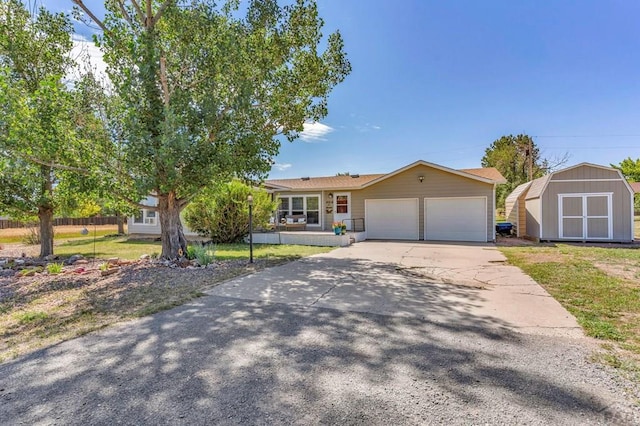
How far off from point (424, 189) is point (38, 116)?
44.1ft

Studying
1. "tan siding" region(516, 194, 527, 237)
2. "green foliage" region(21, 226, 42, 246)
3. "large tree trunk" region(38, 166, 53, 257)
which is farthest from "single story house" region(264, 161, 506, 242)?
"green foliage" region(21, 226, 42, 246)

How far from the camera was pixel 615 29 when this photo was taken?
1077 cm

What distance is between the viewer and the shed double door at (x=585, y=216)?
12.8m

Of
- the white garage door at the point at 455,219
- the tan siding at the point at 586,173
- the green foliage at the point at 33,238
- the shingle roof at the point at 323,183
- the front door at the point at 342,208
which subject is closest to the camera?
the tan siding at the point at 586,173

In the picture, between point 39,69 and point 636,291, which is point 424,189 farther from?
point 39,69

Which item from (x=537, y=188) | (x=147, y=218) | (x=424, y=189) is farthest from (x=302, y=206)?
(x=537, y=188)

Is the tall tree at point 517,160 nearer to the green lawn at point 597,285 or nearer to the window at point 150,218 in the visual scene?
the green lawn at point 597,285

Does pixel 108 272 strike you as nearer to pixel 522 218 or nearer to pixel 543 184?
pixel 543 184

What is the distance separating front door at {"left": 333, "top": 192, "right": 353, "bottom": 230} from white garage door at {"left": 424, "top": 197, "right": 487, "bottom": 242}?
3795mm

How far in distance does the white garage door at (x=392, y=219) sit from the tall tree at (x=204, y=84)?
678cm

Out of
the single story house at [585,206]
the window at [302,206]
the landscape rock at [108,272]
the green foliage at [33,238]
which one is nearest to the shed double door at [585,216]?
the single story house at [585,206]

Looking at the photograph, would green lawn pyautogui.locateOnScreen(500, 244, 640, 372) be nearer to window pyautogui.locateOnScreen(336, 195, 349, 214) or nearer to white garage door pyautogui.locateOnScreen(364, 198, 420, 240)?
white garage door pyautogui.locateOnScreen(364, 198, 420, 240)

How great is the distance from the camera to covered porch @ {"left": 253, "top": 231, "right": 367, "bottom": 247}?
43.4 feet

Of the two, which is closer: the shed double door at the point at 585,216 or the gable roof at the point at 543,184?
the gable roof at the point at 543,184
